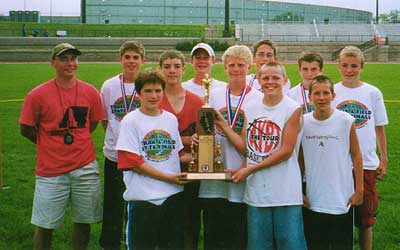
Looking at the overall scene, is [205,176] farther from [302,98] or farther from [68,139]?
[302,98]

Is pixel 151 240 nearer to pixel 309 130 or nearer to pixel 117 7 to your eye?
pixel 309 130

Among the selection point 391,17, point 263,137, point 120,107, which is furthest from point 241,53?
point 391,17

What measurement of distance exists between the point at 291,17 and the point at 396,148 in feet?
275

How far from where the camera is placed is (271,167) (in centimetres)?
471

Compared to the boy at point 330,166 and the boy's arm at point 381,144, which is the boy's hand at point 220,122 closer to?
the boy at point 330,166

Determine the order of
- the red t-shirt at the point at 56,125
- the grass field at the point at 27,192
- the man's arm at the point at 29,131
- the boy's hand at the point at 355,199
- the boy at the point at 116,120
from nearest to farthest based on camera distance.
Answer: the boy's hand at the point at 355,199
the red t-shirt at the point at 56,125
the man's arm at the point at 29,131
the boy at the point at 116,120
the grass field at the point at 27,192

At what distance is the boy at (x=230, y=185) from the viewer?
501 centimetres

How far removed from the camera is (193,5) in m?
88.8

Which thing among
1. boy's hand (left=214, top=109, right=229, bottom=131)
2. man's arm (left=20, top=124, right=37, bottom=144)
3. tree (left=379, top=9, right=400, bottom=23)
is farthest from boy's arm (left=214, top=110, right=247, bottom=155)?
tree (left=379, top=9, right=400, bottom=23)

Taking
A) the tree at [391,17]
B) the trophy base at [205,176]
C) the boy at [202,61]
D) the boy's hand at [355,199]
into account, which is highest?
the tree at [391,17]

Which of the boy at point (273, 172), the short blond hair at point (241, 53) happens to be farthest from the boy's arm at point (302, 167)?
the short blond hair at point (241, 53)

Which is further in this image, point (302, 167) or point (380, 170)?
point (380, 170)

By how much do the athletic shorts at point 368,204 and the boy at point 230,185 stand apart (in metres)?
1.17

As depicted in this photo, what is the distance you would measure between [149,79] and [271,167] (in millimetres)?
1198
